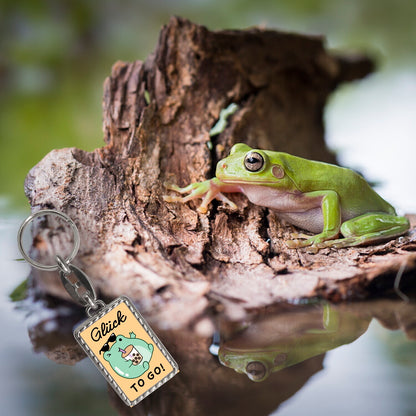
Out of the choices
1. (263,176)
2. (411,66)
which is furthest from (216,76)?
(411,66)

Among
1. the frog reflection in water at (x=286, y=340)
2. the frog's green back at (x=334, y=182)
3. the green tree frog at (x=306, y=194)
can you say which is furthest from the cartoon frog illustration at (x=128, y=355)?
the frog's green back at (x=334, y=182)

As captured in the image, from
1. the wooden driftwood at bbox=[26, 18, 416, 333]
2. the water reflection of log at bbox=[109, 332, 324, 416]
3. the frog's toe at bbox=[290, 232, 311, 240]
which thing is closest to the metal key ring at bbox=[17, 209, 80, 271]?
the wooden driftwood at bbox=[26, 18, 416, 333]

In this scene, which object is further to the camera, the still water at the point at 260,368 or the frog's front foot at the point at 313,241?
the frog's front foot at the point at 313,241

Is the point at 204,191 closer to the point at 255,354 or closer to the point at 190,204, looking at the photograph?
the point at 190,204

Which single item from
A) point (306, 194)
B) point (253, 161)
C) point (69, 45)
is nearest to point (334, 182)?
point (306, 194)

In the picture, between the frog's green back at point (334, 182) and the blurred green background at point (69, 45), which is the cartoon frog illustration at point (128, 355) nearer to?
the frog's green back at point (334, 182)

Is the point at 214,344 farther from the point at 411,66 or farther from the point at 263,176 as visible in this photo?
the point at 411,66

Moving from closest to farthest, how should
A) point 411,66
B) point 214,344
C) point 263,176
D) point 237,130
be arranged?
point 214,344, point 263,176, point 237,130, point 411,66
